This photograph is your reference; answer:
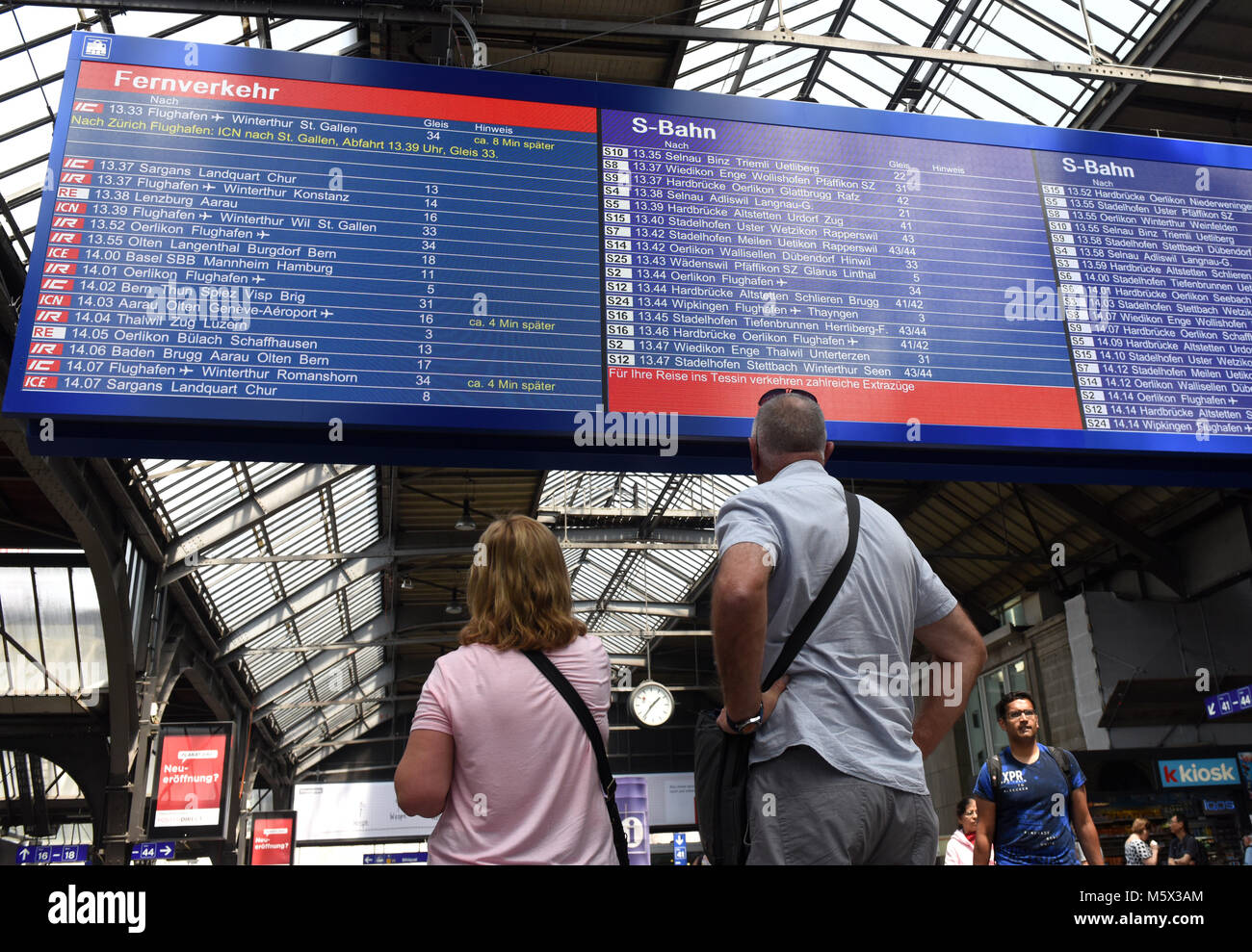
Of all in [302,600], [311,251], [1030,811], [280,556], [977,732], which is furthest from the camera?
[977,732]

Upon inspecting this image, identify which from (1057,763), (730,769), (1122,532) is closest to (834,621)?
(730,769)

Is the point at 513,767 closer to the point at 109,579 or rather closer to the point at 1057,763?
the point at 1057,763

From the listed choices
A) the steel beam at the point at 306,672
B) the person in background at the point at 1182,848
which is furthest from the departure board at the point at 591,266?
the steel beam at the point at 306,672

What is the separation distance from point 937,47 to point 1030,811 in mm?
9887

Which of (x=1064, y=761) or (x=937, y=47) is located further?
(x=937, y=47)

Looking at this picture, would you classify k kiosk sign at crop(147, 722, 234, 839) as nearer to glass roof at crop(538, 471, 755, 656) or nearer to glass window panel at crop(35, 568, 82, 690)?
glass window panel at crop(35, 568, 82, 690)

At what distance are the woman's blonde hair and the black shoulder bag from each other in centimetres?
43

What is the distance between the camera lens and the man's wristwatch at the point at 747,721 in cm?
250

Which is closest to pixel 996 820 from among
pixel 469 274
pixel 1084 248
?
pixel 1084 248

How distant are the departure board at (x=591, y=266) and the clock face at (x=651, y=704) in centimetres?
1965

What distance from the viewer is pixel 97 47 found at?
534cm

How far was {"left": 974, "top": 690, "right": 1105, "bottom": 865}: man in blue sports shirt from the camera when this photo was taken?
525 cm

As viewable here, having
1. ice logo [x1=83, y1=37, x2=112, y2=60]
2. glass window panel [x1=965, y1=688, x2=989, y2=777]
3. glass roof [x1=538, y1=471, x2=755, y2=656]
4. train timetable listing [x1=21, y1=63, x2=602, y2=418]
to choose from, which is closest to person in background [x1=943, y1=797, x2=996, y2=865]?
train timetable listing [x1=21, y1=63, x2=602, y2=418]

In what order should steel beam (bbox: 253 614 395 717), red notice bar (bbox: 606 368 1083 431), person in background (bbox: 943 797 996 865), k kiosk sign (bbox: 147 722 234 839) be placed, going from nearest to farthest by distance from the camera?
red notice bar (bbox: 606 368 1083 431), person in background (bbox: 943 797 996 865), k kiosk sign (bbox: 147 722 234 839), steel beam (bbox: 253 614 395 717)
